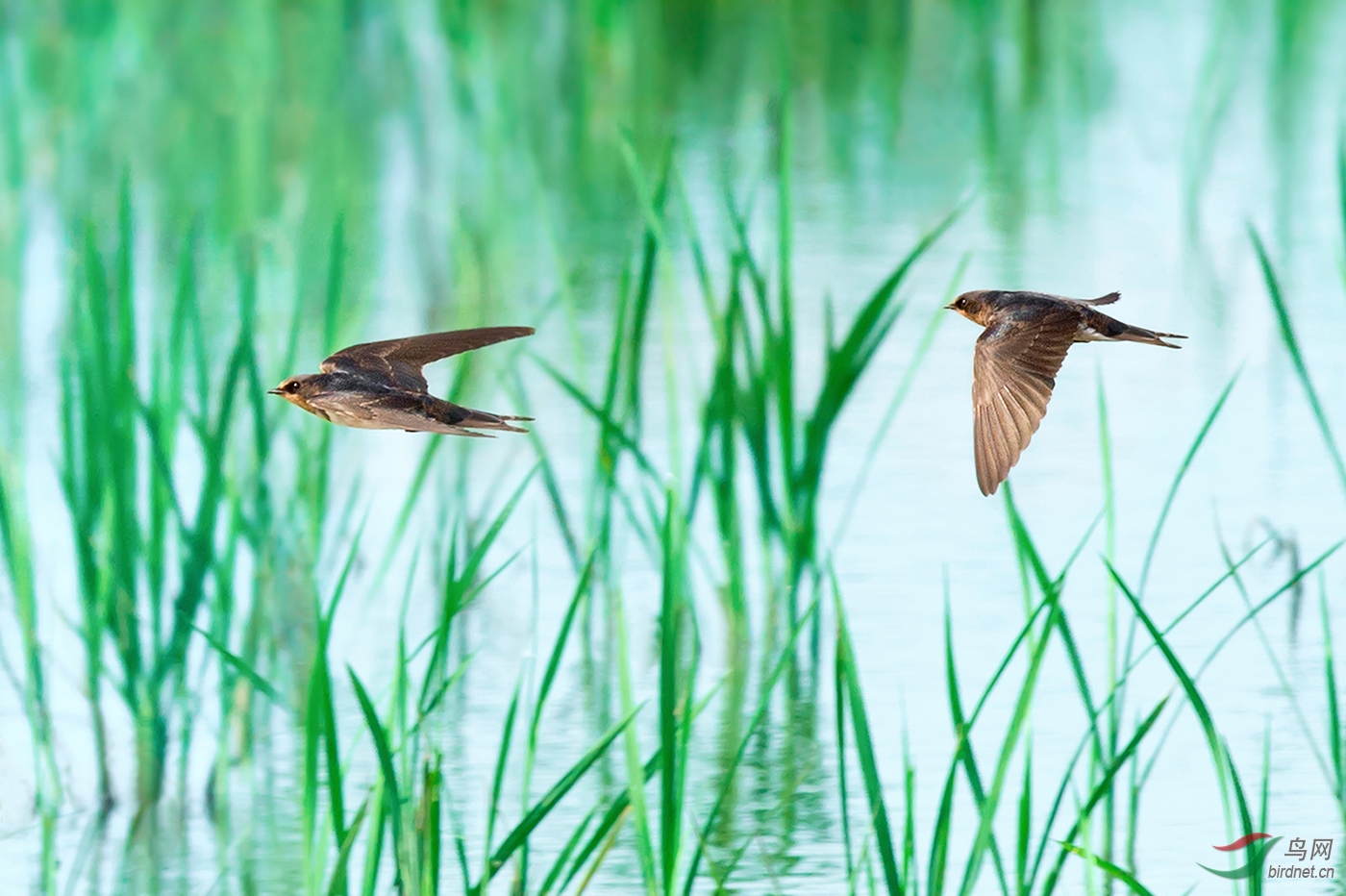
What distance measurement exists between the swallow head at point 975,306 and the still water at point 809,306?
0.31 m

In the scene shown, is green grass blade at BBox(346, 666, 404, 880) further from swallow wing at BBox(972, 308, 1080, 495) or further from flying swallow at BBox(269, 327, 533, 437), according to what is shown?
swallow wing at BBox(972, 308, 1080, 495)

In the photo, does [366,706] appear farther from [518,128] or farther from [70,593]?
[518,128]

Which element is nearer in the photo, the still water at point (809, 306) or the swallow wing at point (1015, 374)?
→ the swallow wing at point (1015, 374)

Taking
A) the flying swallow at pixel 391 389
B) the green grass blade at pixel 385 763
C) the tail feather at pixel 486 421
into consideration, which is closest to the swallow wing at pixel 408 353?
the flying swallow at pixel 391 389

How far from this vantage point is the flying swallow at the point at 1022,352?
147 centimetres

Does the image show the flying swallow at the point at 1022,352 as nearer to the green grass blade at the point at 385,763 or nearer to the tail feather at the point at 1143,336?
the tail feather at the point at 1143,336

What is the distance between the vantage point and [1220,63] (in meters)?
5.53

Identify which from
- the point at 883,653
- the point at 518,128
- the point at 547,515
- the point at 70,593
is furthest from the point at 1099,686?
the point at 518,128

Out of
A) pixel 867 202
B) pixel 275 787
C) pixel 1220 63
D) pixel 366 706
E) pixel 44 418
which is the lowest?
pixel 275 787

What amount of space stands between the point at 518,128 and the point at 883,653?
9.26 feet

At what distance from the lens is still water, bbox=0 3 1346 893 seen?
215 cm
